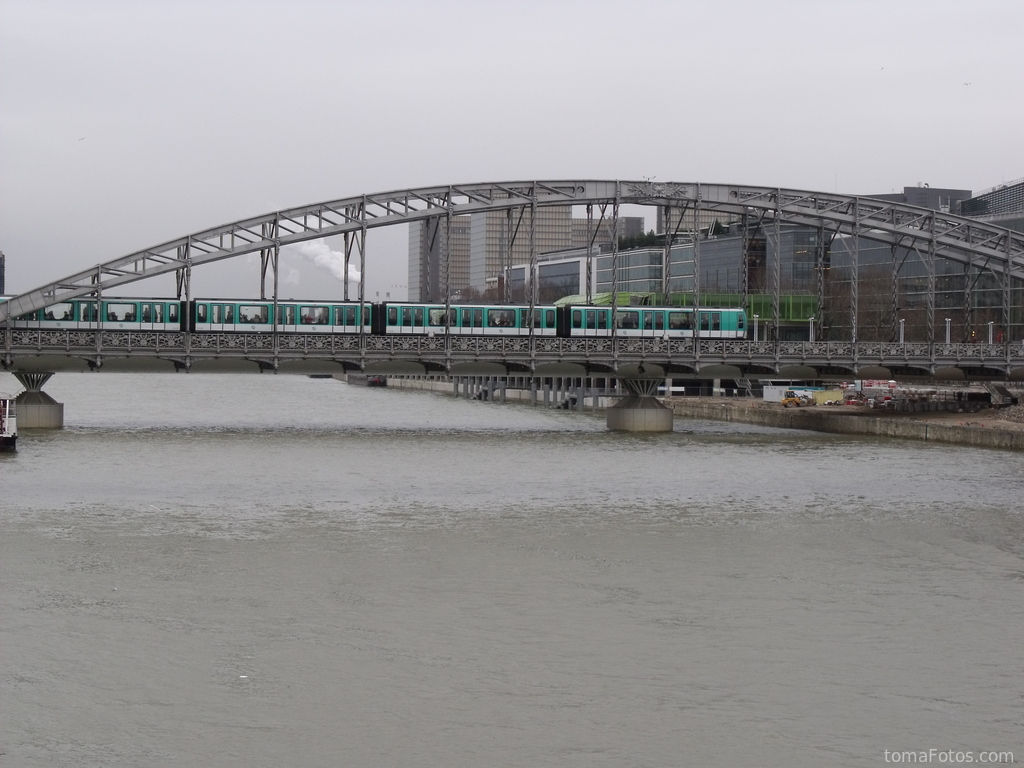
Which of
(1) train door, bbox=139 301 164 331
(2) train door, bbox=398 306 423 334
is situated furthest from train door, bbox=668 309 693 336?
(1) train door, bbox=139 301 164 331

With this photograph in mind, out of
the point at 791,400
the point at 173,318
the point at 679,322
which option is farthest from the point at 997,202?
the point at 173,318

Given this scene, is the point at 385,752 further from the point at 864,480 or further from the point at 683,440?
the point at 683,440

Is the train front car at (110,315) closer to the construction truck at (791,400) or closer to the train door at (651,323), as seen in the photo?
the train door at (651,323)

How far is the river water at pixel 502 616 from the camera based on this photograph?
20516mm

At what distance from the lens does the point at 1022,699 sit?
74.1 ft

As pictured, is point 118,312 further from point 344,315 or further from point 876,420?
point 876,420

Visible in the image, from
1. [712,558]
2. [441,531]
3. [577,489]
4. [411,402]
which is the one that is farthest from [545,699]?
[411,402]

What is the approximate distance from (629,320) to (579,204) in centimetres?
772

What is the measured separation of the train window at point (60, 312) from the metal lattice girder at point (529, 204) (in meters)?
0.81

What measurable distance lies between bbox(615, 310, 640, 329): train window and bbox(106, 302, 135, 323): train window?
2789 cm

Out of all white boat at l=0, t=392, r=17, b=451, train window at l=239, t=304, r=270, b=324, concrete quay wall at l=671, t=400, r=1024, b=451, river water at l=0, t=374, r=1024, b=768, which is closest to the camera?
river water at l=0, t=374, r=1024, b=768

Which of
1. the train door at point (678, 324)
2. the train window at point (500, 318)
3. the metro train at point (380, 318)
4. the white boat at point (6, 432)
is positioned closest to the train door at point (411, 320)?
the metro train at point (380, 318)

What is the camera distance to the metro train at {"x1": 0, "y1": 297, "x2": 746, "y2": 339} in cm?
7762

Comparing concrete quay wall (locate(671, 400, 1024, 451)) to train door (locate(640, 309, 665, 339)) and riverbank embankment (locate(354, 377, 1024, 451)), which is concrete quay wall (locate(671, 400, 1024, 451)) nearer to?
riverbank embankment (locate(354, 377, 1024, 451))
